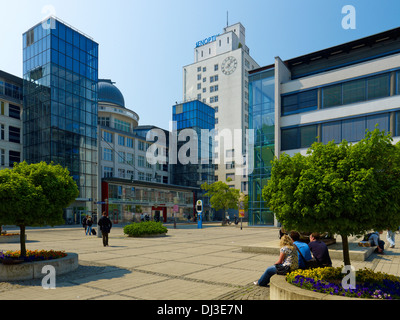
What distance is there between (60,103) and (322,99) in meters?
37.1

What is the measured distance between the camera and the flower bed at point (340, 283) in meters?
5.52

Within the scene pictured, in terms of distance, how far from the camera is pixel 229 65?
93938mm

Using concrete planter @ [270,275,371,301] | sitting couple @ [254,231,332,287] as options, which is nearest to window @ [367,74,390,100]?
sitting couple @ [254,231,332,287]

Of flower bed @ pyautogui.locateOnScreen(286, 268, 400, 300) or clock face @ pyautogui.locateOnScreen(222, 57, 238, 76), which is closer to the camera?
flower bed @ pyautogui.locateOnScreen(286, 268, 400, 300)

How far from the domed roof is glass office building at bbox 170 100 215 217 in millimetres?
13139

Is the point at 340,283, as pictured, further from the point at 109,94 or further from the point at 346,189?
the point at 109,94

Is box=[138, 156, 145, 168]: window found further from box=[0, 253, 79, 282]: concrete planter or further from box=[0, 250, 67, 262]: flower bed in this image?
box=[0, 253, 79, 282]: concrete planter

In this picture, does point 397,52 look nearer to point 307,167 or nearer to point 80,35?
point 307,167

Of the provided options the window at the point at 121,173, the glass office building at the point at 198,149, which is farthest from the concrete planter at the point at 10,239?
the glass office building at the point at 198,149

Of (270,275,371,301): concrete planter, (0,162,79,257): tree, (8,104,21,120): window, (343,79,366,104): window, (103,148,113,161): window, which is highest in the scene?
(8,104,21,120): window

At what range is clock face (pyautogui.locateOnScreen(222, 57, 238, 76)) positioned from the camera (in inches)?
3656

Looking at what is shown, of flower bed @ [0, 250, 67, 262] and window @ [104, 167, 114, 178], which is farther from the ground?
window @ [104, 167, 114, 178]

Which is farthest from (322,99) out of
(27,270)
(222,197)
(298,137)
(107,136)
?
(107,136)

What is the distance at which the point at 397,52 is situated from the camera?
106 feet
